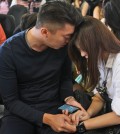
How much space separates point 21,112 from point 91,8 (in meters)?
2.97

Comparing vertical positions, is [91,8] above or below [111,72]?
below

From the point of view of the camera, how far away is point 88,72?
1562mm

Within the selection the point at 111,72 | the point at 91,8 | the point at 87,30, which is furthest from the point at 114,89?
the point at 91,8

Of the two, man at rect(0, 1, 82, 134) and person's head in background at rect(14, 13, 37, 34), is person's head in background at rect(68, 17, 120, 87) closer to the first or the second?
man at rect(0, 1, 82, 134)

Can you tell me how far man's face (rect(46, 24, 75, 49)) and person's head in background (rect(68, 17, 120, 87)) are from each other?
0.04 m

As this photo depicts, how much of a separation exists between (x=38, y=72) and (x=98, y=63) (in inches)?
14.9

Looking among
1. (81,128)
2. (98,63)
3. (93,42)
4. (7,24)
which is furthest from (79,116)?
(7,24)

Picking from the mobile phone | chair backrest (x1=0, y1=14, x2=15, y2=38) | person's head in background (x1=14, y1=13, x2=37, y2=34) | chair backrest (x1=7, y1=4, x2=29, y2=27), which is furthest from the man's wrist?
chair backrest (x1=7, y1=4, x2=29, y2=27)

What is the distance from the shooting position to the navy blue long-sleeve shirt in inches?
64.1

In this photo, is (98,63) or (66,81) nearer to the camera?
(98,63)

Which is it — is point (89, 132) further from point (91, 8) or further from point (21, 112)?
point (91, 8)

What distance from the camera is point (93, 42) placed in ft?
4.66

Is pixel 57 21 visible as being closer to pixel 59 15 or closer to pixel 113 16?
pixel 59 15

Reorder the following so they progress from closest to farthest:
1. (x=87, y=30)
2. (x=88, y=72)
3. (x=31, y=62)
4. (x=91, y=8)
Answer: (x=87, y=30) → (x=88, y=72) → (x=31, y=62) → (x=91, y=8)
